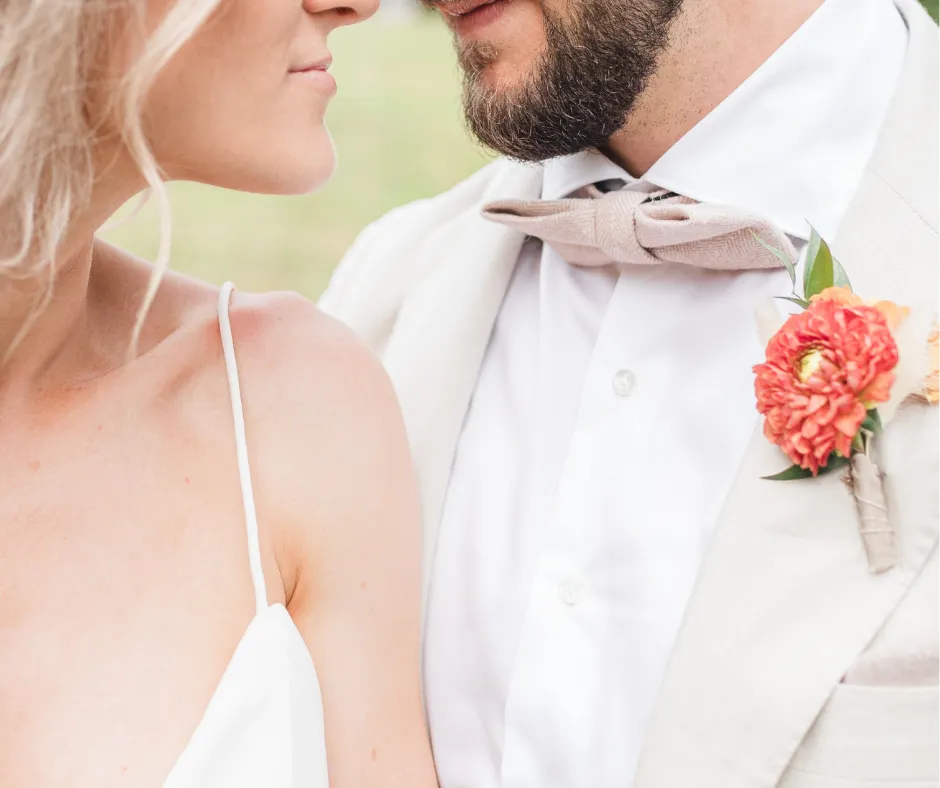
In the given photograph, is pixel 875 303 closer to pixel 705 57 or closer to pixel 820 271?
pixel 820 271

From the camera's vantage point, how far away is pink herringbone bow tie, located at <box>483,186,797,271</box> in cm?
131

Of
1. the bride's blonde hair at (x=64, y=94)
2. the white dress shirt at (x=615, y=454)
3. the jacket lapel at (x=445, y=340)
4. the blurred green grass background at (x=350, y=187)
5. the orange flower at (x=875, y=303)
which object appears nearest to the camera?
the bride's blonde hair at (x=64, y=94)

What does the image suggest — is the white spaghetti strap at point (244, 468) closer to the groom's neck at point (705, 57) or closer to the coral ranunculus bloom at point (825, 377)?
the coral ranunculus bloom at point (825, 377)

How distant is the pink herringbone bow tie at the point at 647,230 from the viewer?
1.31 metres

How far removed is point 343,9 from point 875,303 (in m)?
0.67

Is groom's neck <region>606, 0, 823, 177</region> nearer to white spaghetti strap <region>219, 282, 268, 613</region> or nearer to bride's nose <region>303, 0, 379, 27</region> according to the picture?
bride's nose <region>303, 0, 379, 27</region>

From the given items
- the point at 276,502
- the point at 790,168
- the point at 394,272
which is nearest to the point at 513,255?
the point at 394,272

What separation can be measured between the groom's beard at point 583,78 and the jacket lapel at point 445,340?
0.52 ft

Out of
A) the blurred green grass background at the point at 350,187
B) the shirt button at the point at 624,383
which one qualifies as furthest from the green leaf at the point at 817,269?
the blurred green grass background at the point at 350,187

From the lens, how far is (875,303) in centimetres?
117

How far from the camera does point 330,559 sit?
4.01ft

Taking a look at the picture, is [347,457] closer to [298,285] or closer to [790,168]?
[790,168]

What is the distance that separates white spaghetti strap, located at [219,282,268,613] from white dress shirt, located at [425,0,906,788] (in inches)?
12.9

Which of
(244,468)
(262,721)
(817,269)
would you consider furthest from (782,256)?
(262,721)
